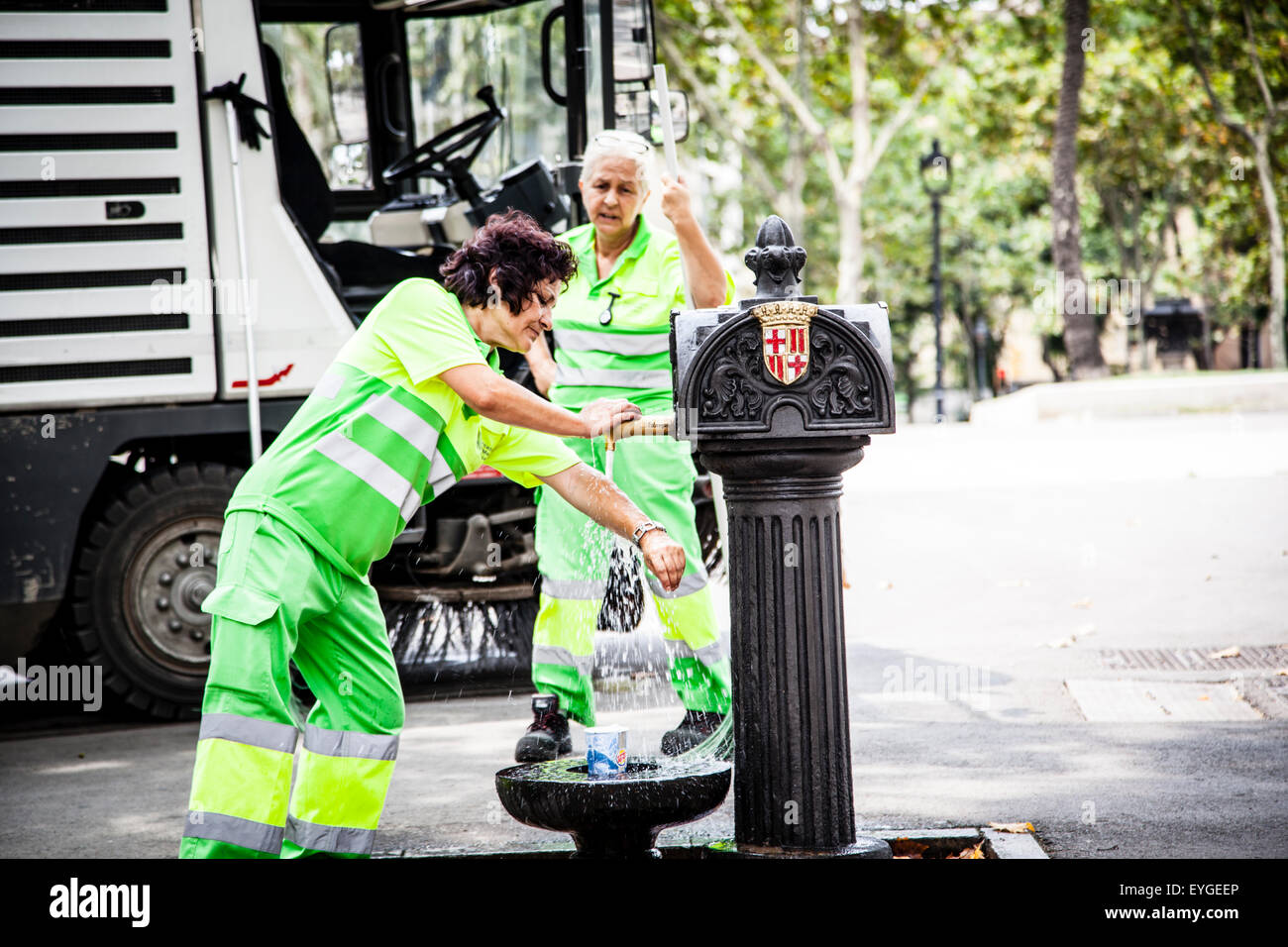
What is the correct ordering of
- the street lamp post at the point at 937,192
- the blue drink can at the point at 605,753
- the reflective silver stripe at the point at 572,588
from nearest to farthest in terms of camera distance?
the blue drink can at the point at 605,753
the reflective silver stripe at the point at 572,588
the street lamp post at the point at 937,192

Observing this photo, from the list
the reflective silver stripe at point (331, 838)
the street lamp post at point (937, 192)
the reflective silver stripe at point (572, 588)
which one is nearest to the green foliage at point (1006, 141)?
the street lamp post at point (937, 192)

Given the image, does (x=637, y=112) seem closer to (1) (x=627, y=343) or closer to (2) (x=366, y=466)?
(1) (x=627, y=343)

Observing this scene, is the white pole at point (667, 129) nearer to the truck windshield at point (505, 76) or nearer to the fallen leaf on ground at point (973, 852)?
the fallen leaf on ground at point (973, 852)

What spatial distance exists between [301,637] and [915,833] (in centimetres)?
169

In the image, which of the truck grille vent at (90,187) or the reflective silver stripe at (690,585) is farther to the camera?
the truck grille vent at (90,187)

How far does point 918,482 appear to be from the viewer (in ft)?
46.3

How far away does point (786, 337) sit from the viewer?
127 inches

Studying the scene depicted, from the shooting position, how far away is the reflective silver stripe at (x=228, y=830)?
9.80ft

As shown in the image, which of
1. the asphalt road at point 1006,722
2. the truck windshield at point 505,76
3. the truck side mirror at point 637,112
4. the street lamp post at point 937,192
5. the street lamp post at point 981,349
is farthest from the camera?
the street lamp post at point 981,349

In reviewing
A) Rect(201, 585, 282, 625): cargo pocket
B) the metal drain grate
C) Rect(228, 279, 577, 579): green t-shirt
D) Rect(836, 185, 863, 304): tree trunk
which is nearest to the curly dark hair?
Rect(228, 279, 577, 579): green t-shirt

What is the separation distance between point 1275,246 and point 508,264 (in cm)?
2540

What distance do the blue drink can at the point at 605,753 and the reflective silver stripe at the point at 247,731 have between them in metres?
0.83

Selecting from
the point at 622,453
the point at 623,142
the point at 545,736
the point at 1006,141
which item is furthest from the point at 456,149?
the point at 1006,141

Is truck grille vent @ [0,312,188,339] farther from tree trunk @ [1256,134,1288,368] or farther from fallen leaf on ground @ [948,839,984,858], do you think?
tree trunk @ [1256,134,1288,368]
